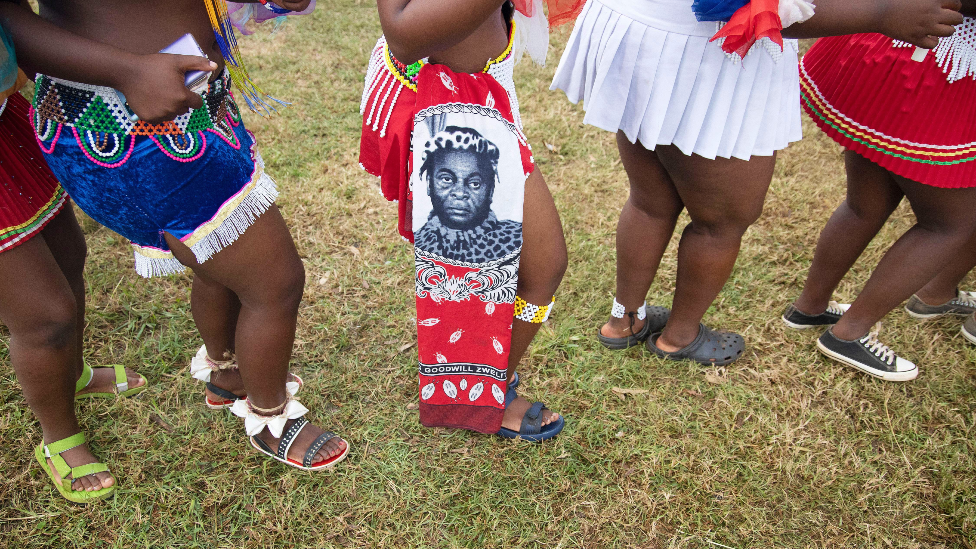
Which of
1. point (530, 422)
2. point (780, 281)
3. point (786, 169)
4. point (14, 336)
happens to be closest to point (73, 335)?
point (14, 336)

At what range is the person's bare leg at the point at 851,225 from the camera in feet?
7.40

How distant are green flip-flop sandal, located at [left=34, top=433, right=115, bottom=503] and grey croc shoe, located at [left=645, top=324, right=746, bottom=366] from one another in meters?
2.05

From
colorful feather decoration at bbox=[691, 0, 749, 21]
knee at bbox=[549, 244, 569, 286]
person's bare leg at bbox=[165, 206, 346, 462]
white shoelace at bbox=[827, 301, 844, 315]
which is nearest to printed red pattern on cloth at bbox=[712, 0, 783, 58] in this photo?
colorful feather decoration at bbox=[691, 0, 749, 21]

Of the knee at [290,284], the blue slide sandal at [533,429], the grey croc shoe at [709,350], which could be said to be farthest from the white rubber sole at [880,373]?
the knee at [290,284]

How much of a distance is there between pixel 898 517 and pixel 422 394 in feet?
5.22

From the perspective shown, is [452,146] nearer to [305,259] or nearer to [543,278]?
[543,278]

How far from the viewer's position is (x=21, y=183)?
159cm

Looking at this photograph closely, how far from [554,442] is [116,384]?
5.42ft

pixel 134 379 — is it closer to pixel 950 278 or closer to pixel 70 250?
pixel 70 250

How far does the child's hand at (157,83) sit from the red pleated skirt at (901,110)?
1903mm

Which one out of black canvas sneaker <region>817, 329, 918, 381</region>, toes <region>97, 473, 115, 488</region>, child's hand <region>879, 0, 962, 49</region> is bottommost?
black canvas sneaker <region>817, 329, 918, 381</region>

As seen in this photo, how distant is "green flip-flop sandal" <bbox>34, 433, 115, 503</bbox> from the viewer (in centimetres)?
196

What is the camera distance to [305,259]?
298cm

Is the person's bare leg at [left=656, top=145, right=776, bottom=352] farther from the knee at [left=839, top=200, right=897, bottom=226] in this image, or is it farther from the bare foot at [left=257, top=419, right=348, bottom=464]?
the bare foot at [left=257, top=419, right=348, bottom=464]
